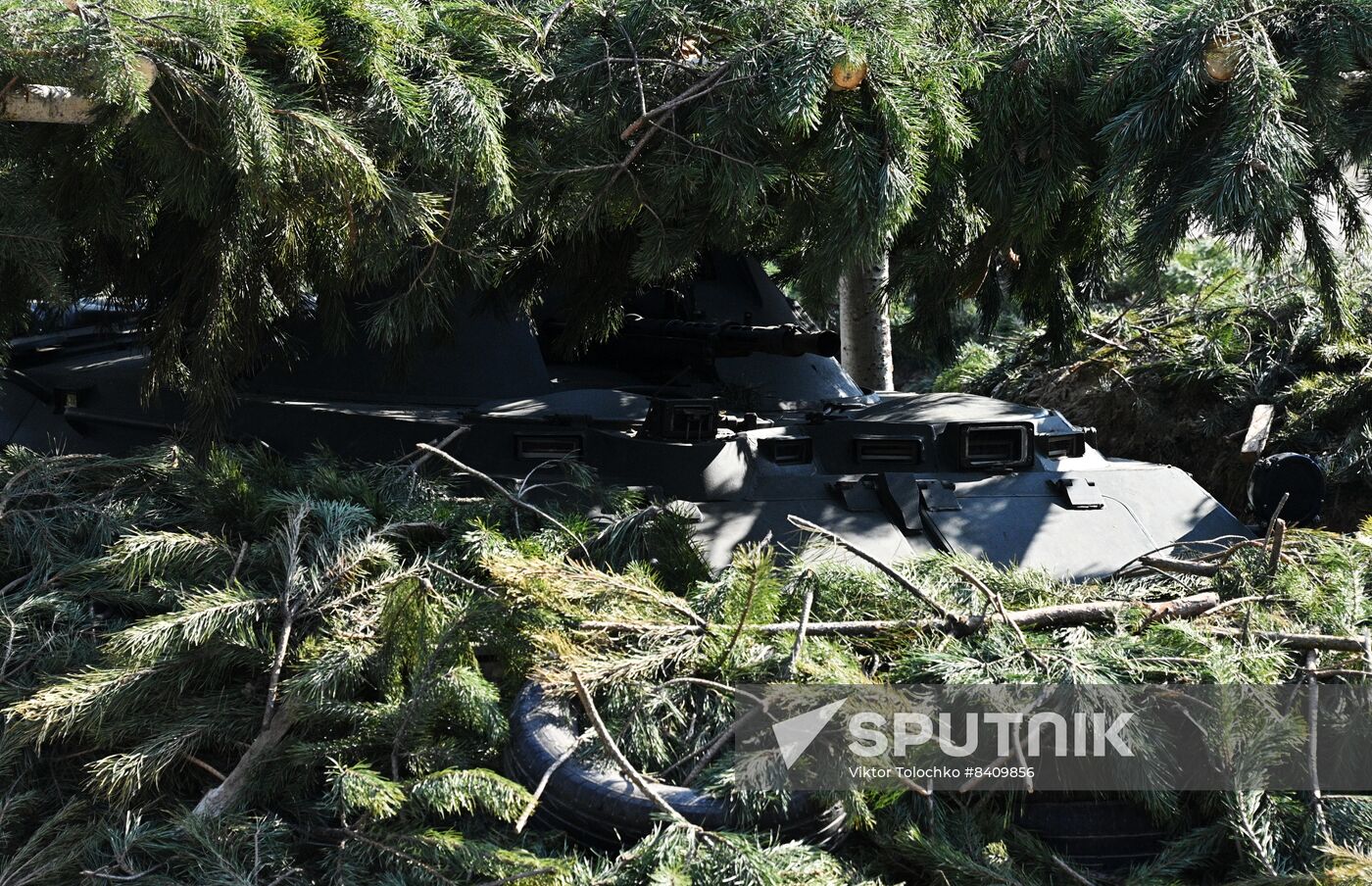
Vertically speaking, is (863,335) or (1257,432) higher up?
(863,335)

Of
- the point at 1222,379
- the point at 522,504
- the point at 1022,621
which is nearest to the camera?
the point at 1022,621

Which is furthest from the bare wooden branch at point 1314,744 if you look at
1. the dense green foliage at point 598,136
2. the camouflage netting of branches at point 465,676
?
the dense green foliage at point 598,136

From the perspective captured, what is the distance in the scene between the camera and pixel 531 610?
3592 mm

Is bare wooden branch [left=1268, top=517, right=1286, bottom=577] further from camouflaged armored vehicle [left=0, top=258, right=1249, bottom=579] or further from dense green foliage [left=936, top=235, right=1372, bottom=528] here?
dense green foliage [left=936, top=235, right=1372, bottom=528]

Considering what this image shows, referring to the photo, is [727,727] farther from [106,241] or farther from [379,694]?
[106,241]

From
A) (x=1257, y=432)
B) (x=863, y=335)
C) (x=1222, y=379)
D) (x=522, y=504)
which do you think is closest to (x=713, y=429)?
(x=522, y=504)

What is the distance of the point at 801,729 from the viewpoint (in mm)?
3258

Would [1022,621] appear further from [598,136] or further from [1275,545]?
[598,136]

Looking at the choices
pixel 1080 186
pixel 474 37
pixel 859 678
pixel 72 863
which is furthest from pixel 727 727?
pixel 1080 186

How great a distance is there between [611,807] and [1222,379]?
648 cm

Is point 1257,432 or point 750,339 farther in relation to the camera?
point 1257,432

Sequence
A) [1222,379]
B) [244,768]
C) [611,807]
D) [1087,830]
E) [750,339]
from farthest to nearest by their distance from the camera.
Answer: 1. [1222,379]
2. [750,339]
3. [244,768]
4. [1087,830]
5. [611,807]

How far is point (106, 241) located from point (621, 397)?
2.08 metres

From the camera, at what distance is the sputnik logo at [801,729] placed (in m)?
3.21
